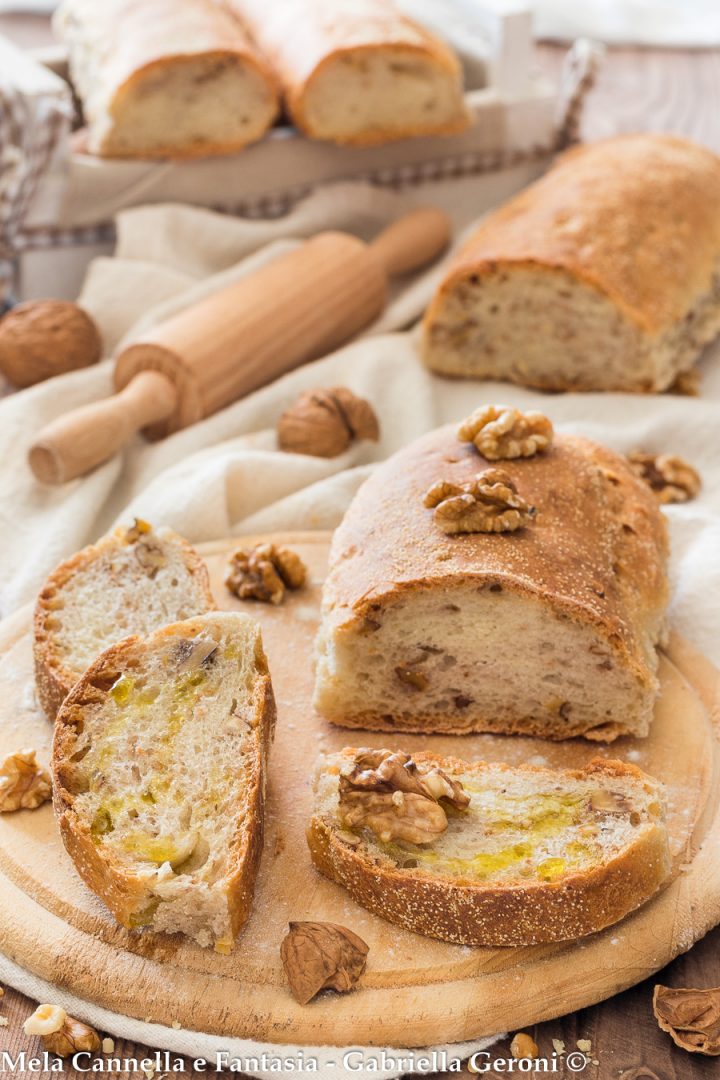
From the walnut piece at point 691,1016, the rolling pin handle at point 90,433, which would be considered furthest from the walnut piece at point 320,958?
the rolling pin handle at point 90,433

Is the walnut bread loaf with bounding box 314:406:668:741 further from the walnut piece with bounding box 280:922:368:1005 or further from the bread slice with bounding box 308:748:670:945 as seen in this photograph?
the walnut piece with bounding box 280:922:368:1005

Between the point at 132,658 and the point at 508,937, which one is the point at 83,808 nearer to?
Answer: the point at 132,658

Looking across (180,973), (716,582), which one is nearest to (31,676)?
(180,973)

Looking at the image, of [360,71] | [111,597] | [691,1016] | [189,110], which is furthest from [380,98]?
[691,1016]

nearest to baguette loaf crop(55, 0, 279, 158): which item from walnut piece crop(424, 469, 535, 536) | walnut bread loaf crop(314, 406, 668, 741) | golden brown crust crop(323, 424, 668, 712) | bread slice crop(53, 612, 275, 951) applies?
golden brown crust crop(323, 424, 668, 712)

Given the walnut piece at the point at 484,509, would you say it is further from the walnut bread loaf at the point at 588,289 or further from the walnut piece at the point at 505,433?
the walnut bread loaf at the point at 588,289

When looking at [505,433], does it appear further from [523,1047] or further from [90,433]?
[523,1047]
